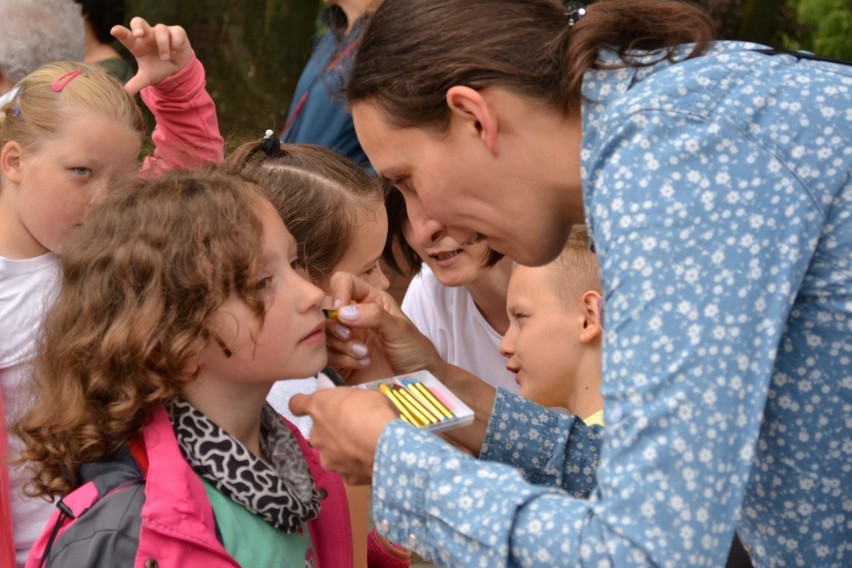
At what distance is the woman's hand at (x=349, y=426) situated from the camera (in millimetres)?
1579

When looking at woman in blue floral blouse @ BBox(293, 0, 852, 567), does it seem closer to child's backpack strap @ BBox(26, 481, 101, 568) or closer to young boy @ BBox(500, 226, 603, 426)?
child's backpack strap @ BBox(26, 481, 101, 568)

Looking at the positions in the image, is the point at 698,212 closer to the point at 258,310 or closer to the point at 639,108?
the point at 639,108

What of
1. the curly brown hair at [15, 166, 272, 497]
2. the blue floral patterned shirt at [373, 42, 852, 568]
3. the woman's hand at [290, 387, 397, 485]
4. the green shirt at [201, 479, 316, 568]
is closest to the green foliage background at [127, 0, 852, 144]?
the curly brown hair at [15, 166, 272, 497]

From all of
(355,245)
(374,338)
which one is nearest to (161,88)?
(355,245)

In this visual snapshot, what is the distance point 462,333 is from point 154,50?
3.90ft

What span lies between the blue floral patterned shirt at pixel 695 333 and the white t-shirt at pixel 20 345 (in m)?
1.20

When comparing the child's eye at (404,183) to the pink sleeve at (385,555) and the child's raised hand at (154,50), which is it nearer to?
the child's raised hand at (154,50)

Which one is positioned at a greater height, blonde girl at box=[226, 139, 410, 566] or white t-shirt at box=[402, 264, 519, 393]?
blonde girl at box=[226, 139, 410, 566]

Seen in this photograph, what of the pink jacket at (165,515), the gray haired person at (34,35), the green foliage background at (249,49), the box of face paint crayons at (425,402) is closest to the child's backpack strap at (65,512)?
the pink jacket at (165,515)

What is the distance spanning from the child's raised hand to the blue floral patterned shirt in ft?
5.47

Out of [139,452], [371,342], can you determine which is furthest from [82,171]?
[139,452]

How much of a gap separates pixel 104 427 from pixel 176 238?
0.36 meters

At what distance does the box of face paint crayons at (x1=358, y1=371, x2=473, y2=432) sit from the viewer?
1845 mm

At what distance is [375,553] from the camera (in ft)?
9.32
